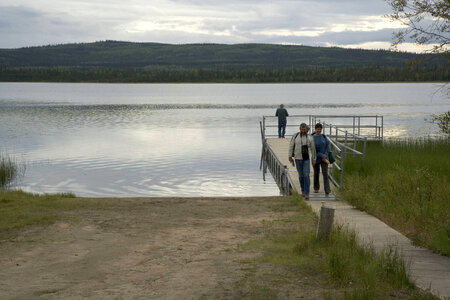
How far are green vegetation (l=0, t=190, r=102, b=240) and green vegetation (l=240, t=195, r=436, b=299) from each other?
15.6 feet

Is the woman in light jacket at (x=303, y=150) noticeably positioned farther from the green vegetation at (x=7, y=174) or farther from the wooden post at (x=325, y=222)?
the green vegetation at (x=7, y=174)

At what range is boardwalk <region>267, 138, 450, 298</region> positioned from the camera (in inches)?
287

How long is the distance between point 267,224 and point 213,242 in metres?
1.78

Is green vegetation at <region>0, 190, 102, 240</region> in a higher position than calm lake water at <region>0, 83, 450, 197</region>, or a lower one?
higher

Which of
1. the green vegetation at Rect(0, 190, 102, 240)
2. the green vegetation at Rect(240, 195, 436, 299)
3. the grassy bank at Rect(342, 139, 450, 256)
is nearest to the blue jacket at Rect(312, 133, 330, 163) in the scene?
the grassy bank at Rect(342, 139, 450, 256)

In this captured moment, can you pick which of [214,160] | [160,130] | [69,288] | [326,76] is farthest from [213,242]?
[326,76]

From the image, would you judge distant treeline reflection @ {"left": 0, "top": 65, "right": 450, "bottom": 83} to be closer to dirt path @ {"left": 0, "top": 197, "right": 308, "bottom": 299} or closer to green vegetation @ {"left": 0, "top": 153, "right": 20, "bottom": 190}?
green vegetation @ {"left": 0, "top": 153, "right": 20, "bottom": 190}

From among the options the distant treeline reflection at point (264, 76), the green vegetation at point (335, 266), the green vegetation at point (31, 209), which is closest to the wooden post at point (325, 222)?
the green vegetation at point (335, 266)

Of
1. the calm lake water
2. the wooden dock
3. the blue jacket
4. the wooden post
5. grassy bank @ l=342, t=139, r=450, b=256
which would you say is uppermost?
the blue jacket

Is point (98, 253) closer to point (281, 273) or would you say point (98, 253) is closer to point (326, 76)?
point (281, 273)

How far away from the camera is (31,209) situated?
13766 millimetres

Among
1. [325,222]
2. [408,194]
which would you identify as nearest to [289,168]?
[408,194]

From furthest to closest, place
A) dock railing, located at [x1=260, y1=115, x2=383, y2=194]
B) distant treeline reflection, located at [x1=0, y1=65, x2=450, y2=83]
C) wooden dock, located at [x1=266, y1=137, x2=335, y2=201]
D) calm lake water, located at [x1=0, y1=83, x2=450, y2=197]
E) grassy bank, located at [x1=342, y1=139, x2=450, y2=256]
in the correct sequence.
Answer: distant treeline reflection, located at [x1=0, y1=65, x2=450, y2=83]
calm lake water, located at [x1=0, y1=83, x2=450, y2=197]
dock railing, located at [x1=260, y1=115, x2=383, y2=194]
wooden dock, located at [x1=266, y1=137, x2=335, y2=201]
grassy bank, located at [x1=342, y1=139, x2=450, y2=256]

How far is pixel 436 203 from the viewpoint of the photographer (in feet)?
39.6
